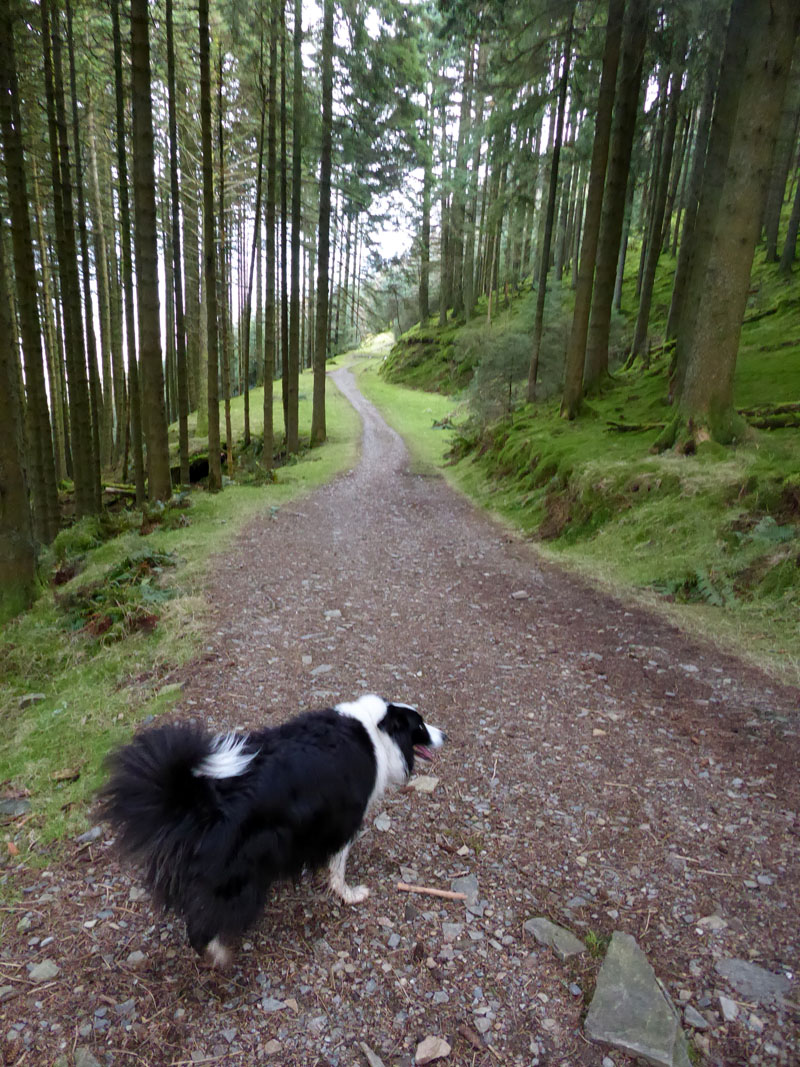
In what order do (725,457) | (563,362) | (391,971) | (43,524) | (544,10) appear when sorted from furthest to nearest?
(563,362) < (43,524) < (544,10) < (725,457) < (391,971)

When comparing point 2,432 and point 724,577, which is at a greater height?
point 2,432

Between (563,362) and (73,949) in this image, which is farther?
(563,362)

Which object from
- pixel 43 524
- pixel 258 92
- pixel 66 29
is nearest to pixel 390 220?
pixel 258 92

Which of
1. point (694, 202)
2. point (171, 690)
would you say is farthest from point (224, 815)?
point (694, 202)

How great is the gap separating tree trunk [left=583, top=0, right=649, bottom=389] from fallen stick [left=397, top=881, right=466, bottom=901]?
13457mm

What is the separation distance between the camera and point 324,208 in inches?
661

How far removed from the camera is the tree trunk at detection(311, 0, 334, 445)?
15002 mm

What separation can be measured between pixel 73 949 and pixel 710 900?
297cm

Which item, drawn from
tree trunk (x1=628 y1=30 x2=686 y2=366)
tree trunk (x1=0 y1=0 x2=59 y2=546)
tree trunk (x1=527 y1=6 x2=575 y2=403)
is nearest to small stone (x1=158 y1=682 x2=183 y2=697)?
tree trunk (x1=0 y1=0 x2=59 y2=546)

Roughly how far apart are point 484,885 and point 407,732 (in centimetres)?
84

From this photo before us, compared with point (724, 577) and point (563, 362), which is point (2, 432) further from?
point (563, 362)

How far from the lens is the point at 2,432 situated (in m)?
7.00

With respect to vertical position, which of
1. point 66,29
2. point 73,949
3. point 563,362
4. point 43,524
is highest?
point 66,29

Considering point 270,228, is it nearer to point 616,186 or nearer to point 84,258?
point 84,258
